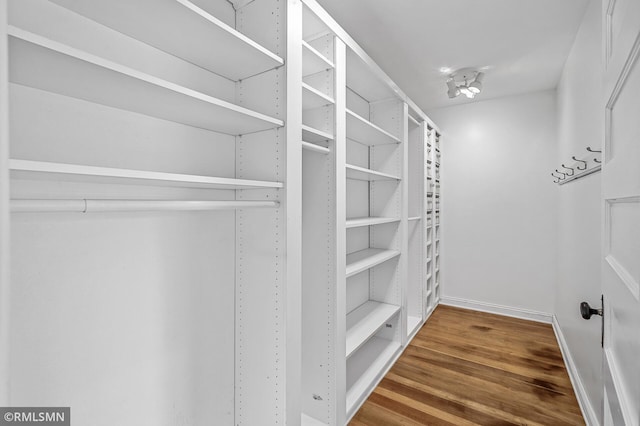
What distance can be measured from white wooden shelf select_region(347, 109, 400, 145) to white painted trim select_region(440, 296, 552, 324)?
2484mm

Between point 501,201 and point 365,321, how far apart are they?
247 centimetres

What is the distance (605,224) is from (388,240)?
1.96m

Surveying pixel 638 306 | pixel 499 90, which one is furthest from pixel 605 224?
pixel 499 90

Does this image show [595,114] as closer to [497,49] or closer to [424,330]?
[497,49]

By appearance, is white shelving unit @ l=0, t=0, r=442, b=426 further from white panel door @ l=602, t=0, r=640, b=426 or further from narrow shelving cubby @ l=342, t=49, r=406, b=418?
white panel door @ l=602, t=0, r=640, b=426

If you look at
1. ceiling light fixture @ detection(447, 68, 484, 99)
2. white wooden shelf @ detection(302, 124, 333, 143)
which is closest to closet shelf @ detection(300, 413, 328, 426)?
white wooden shelf @ detection(302, 124, 333, 143)

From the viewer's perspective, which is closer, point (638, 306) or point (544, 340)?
point (638, 306)

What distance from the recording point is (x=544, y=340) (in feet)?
9.80

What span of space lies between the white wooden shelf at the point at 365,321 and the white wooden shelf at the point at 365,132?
4.84 feet

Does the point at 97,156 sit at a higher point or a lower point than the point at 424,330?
higher

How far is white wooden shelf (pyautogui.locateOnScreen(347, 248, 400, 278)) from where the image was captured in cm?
207

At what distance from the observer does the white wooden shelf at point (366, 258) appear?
2066 millimetres

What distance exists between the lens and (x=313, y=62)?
167 cm

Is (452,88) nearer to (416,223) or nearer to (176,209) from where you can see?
(416,223)
